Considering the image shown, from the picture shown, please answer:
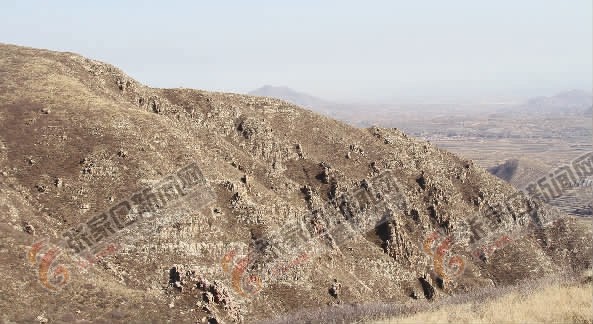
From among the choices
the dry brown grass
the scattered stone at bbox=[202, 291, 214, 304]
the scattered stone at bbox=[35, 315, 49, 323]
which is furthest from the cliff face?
the dry brown grass

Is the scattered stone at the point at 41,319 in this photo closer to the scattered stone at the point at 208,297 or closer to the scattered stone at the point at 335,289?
the scattered stone at the point at 208,297

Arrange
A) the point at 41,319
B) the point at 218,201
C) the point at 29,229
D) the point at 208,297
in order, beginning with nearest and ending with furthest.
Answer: the point at 41,319 < the point at 208,297 < the point at 29,229 < the point at 218,201

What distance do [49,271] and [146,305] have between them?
960 centimetres

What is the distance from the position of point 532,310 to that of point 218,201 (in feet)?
139

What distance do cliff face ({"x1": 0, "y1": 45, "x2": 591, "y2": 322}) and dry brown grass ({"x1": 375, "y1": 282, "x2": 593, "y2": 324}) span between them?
87.1 feet

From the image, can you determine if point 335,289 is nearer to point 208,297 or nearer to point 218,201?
point 208,297

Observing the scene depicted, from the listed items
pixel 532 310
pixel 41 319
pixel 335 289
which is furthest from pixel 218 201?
pixel 532 310

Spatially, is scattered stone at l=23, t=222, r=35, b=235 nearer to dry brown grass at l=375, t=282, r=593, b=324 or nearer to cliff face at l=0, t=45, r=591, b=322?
cliff face at l=0, t=45, r=591, b=322

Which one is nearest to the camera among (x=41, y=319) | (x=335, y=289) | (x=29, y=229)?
(x=41, y=319)

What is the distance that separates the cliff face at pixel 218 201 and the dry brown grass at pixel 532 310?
2654 cm

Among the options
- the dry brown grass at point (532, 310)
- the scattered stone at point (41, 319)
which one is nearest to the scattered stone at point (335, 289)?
the dry brown grass at point (532, 310)

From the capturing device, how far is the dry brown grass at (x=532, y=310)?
20892 mm

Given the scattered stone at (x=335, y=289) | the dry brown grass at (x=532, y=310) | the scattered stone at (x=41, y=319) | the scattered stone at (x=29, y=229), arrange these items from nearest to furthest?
the dry brown grass at (x=532, y=310) → the scattered stone at (x=41, y=319) → the scattered stone at (x=29, y=229) → the scattered stone at (x=335, y=289)

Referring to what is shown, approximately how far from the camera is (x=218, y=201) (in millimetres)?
57562
